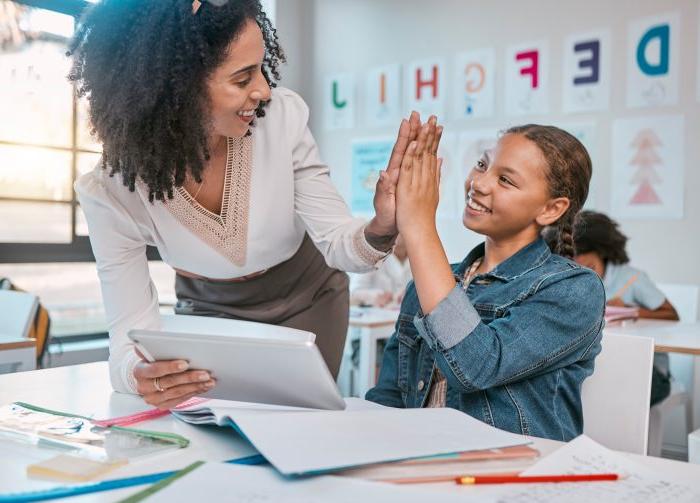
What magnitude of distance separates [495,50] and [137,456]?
11.8 ft

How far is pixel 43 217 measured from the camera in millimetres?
3768

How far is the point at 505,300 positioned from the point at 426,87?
3.21 metres

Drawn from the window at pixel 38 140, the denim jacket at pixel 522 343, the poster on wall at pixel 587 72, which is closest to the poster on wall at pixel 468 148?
the poster on wall at pixel 587 72

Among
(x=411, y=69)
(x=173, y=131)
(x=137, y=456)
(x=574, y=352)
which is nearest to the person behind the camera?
(x=137, y=456)

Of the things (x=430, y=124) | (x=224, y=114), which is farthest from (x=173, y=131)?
(x=430, y=124)

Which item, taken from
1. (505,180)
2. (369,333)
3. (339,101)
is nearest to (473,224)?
(505,180)

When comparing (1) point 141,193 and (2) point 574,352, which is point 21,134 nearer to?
(1) point 141,193

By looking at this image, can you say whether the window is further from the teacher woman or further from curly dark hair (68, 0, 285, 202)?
curly dark hair (68, 0, 285, 202)

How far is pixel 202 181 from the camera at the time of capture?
1.36 m

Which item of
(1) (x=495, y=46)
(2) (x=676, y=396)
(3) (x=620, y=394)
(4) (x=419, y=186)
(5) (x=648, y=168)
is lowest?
(2) (x=676, y=396)

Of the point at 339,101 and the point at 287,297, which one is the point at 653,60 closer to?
the point at 339,101

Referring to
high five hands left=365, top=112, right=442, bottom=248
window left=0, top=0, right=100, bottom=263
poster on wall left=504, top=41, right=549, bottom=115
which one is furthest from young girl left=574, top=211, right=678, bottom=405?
window left=0, top=0, right=100, bottom=263

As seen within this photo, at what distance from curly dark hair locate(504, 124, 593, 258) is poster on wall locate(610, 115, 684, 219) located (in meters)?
2.24

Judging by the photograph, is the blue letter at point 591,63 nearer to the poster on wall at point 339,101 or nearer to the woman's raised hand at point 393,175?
the poster on wall at point 339,101
